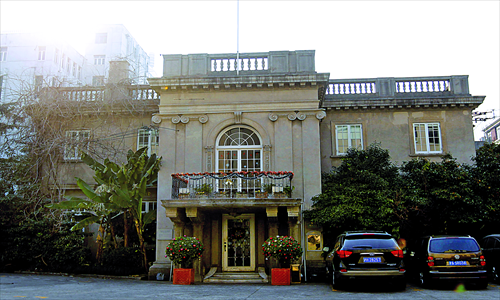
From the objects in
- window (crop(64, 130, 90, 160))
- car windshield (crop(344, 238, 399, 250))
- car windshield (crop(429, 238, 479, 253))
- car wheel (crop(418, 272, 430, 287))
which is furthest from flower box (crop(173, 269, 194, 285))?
window (crop(64, 130, 90, 160))

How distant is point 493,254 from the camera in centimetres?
1373

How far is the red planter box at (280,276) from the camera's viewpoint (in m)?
14.8

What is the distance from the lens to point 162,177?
1816 cm

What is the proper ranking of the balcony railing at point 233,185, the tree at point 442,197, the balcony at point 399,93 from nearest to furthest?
1. the balcony railing at point 233,185
2. the tree at point 442,197
3. the balcony at point 399,93

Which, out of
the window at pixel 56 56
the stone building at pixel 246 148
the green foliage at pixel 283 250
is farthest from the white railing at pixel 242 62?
the window at pixel 56 56

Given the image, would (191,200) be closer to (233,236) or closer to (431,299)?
(233,236)

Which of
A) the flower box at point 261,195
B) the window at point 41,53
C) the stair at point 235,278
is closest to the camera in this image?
the stair at point 235,278

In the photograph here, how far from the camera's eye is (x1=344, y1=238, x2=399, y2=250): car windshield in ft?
37.3

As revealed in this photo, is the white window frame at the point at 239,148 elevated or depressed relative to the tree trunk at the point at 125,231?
elevated

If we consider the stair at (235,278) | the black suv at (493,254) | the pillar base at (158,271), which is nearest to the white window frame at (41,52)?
the pillar base at (158,271)

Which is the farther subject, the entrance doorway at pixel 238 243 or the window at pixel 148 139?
the window at pixel 148 139

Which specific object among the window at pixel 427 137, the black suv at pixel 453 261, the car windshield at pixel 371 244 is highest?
the window at pixel 427 137

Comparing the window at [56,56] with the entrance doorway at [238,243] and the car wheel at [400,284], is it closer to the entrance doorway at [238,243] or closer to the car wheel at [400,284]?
the entrance doorway at [238,243]

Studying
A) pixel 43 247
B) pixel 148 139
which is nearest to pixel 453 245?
pixel 148 139
